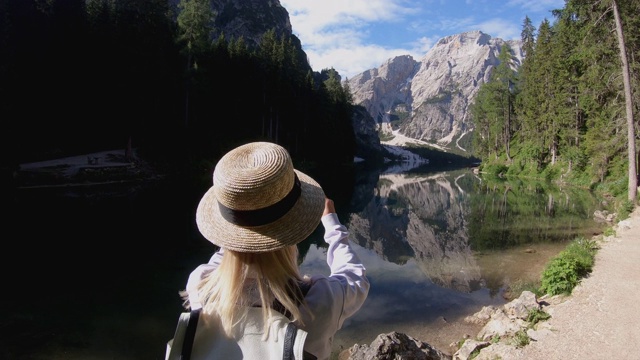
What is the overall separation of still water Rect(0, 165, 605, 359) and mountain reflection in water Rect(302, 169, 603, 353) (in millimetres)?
48

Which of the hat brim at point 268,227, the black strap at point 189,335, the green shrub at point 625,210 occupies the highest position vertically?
the hat brim at point 268,227

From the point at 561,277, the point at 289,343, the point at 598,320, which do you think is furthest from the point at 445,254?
the point at 289,343

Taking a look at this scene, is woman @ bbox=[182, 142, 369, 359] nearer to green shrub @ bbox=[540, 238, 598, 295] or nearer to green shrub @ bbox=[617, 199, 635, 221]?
green shrub @ bbox=[540, 238, 598, 295]

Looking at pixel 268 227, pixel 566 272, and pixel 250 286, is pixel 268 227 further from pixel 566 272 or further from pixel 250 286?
pixel 566 272

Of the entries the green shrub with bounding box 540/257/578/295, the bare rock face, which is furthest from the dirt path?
the bare rock face

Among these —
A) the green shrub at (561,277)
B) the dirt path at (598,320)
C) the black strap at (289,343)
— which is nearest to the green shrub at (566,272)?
the green shrub at (561,277)

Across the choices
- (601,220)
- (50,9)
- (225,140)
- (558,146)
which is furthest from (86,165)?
(558,146)

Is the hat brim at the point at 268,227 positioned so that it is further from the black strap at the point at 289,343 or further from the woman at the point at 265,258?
the black strap at the point at 289,343

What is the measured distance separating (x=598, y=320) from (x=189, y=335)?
6763 millimetres

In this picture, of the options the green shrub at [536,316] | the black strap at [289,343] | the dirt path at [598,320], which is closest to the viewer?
the black strap at [289,343]

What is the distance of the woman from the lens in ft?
5.14

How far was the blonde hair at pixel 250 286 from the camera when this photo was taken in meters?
1.52

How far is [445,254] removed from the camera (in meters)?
13.9

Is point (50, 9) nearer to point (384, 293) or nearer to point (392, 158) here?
point (384, 293)
